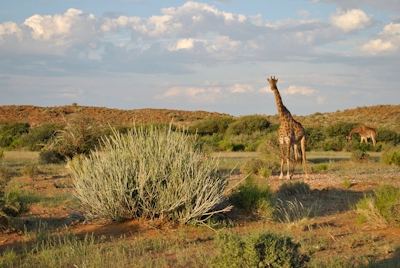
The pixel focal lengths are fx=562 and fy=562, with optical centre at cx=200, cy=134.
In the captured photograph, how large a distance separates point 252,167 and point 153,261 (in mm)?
11422

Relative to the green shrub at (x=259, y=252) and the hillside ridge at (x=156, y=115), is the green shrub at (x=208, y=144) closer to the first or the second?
the green shrub at (x=259, y=252)

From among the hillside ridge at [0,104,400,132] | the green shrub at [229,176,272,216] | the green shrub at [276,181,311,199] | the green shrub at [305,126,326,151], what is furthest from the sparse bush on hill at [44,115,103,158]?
the hillside ridge at [0,104,400,132]

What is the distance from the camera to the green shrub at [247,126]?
47.6m

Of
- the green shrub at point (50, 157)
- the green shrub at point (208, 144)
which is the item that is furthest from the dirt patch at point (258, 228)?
the green shrub at point (50, 157)

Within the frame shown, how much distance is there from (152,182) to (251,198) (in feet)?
7.24

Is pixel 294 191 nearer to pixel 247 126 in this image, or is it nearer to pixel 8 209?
pixel 8 209

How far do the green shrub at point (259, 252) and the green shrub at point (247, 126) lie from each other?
40.4 m

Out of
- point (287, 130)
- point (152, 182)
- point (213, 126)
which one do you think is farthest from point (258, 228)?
point (213, 126)

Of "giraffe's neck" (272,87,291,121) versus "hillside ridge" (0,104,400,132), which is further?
"hillside ridge" (0,104,400,132)

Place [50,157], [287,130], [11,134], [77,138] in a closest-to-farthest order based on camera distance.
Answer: [287,130], [77,138], [50,157], [11,134]

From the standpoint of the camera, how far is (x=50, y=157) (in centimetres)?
2272

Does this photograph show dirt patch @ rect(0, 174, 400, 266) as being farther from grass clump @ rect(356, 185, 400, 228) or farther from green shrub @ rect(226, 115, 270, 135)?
green shrub @ rect(226, 115, 270, 135)

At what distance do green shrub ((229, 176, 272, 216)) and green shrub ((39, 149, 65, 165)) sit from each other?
12782 mm

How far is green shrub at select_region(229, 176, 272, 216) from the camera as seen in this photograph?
1130 cm
